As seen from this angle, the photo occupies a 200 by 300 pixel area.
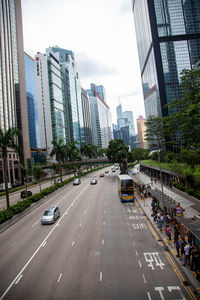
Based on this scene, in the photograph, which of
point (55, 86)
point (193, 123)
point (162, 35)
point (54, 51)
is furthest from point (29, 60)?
point (193, 123)

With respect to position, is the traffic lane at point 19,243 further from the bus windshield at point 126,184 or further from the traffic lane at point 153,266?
the bus windshield at point 126,184

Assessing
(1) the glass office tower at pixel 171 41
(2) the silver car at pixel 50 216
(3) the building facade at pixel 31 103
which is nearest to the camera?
(2) the silver car at pixel 50 216

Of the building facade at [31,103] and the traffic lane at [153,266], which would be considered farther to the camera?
the building facade at [31,103]

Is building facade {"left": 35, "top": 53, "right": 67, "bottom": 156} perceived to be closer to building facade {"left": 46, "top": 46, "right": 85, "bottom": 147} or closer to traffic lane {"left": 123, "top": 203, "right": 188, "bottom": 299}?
building facade {"left": 46, "top": 46, "right": 85, "bottom": 147}

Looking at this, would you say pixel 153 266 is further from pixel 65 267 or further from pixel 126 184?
pixel 126 184

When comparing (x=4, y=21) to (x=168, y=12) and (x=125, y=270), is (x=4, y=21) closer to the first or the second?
(x=168, y=12)

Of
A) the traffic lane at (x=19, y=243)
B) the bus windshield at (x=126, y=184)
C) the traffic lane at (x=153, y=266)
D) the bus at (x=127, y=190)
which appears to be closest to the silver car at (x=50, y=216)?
the traffic lane at (x=19, y=243)

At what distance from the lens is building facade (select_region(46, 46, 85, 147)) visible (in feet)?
491

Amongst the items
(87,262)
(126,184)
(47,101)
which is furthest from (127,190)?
(47,101)

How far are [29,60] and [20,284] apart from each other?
130 m

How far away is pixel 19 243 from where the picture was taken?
1622 centimetres

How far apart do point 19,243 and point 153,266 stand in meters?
11.7

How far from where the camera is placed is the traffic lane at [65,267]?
9.67 meters

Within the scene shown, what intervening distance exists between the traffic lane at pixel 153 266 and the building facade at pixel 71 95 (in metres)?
132
